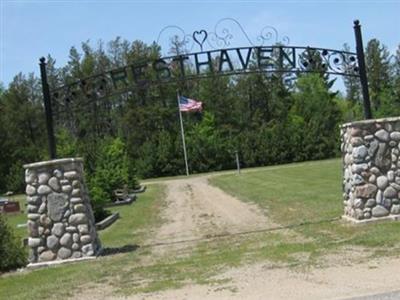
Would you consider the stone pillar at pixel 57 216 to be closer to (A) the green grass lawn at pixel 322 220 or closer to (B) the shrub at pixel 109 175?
(A) the green grass lawn at pixel 322 220

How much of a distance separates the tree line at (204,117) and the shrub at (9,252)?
42164 millimetres

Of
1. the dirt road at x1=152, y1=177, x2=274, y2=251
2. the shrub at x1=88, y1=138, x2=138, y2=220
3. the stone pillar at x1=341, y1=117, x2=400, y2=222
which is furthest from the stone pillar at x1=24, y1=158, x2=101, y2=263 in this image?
the shrub at x1=88, y1=138, x2=138, y2=220

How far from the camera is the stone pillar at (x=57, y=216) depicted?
11.6 metres

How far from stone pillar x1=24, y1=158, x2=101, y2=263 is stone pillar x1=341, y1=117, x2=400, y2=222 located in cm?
492

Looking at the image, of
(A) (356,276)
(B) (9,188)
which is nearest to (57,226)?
(A) (356,276)

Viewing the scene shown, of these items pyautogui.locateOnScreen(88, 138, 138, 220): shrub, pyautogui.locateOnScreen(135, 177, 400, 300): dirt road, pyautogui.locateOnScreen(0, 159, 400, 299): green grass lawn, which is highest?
pyautogui.locateOnScreen(88, 138, 138, 220): shrub

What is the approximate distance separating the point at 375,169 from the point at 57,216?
18.8 ft

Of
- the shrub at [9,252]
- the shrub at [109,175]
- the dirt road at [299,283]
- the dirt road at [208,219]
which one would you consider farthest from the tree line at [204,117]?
the dirt road at [299,283]

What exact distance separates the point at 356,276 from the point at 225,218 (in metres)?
9.42

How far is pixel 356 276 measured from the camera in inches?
306

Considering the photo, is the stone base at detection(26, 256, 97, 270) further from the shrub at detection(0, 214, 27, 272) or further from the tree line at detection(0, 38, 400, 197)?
the tree line at detection(0, 38, 400, 197)

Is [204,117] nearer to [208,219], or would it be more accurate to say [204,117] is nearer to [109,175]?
[109,175]

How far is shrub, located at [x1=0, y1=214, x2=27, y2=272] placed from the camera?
1159 centimetres

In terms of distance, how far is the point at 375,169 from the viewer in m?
12.3
